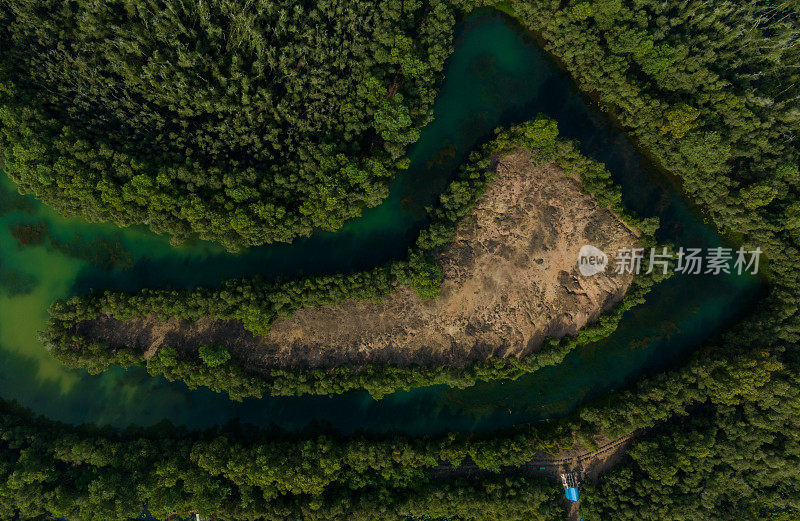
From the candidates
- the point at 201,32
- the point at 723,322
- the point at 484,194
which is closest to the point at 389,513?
the point at 484,194

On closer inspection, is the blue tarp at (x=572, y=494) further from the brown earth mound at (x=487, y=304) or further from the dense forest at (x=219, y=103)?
the dense forest at (x=219, y=103)

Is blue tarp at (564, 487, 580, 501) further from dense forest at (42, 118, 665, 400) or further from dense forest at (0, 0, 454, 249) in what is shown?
dense forest at (0, 0, 454, 249)

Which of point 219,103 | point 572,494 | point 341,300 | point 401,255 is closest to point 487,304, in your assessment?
point 401,255

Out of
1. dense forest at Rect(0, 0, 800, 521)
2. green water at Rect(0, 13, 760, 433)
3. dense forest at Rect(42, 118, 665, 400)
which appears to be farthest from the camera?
green water at Rect(0, 13, 760, 433)

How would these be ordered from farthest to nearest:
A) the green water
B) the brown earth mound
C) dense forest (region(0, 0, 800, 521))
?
the green water < the brown earth mound < dense forest (region(0, 0, 800, 521))

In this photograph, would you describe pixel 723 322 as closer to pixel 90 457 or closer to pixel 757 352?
pixel 757 352

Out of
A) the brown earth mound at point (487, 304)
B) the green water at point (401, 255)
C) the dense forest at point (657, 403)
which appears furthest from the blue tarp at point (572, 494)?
the brown earth mound at point (487, 304)

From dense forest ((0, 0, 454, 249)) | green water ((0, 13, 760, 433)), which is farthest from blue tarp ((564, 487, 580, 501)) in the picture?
dense forest ((0, 0, 454, 249))
